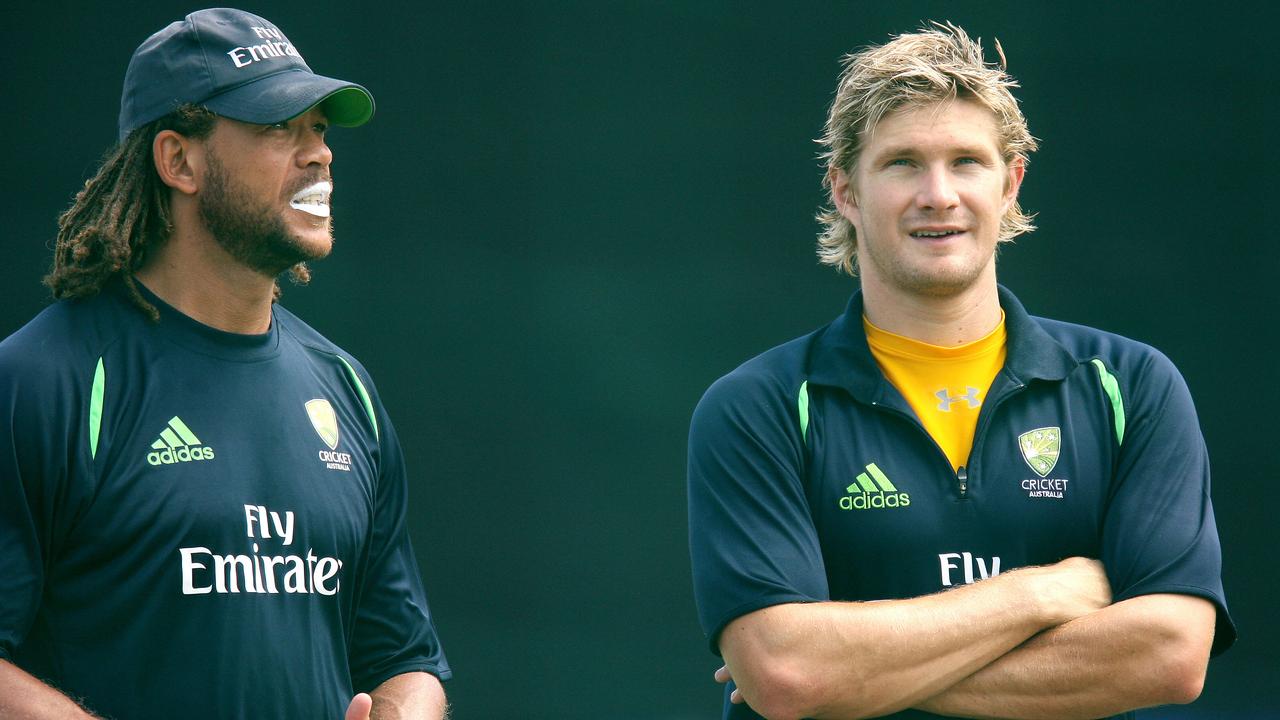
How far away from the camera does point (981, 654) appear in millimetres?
1955

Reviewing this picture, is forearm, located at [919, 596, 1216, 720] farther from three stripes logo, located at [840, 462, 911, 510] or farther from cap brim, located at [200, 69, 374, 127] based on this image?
cap brim, located at [200, 69, 374, 127]

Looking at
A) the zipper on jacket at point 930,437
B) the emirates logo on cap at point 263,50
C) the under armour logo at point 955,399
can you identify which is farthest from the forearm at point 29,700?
the under armour logo at point 955,399

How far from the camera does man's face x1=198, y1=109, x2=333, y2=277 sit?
6.90ft

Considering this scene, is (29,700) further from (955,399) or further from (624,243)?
(624,243)

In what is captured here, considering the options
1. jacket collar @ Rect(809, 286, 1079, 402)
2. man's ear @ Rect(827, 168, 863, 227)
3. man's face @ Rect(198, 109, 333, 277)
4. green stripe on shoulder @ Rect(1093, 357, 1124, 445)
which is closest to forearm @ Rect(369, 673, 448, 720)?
man's face @ Rect(198, 109, 333, 277)

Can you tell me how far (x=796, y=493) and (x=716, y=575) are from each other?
0.16 m

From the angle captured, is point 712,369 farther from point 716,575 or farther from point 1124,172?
point 716,575

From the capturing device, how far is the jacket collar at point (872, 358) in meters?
2.16

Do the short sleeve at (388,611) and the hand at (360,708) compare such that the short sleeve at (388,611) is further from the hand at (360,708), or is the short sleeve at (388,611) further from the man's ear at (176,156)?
the man's ear at (176,156)

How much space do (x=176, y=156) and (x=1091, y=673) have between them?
149 centimetres

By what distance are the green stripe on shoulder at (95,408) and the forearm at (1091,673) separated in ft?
3.85

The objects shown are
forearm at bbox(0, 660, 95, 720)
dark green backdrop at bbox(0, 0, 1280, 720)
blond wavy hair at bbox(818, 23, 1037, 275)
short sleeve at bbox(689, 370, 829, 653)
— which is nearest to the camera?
forearm at bbox(0, 660, 95, 720)

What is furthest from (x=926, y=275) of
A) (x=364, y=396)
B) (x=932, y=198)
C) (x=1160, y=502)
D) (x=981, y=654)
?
(x=364, y=396)

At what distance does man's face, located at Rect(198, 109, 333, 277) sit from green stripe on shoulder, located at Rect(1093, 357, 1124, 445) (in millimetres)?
1187
